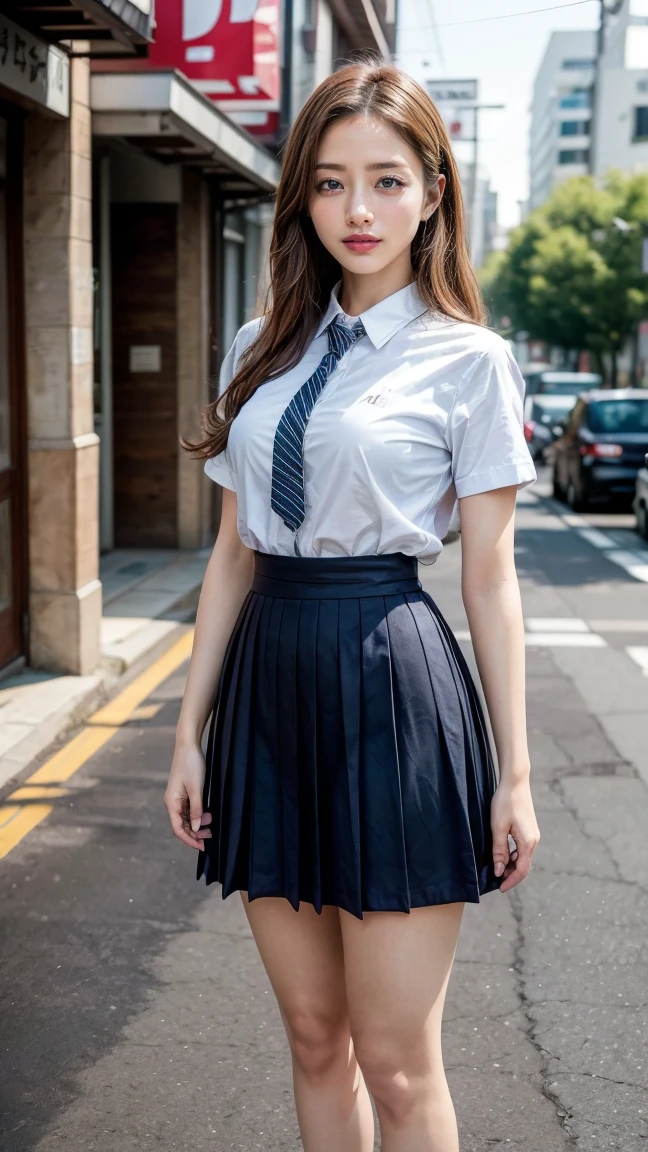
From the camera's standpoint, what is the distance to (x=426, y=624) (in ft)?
6.85

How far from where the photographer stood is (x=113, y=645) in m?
7.83

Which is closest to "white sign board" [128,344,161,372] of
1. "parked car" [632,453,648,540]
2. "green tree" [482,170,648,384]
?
"parked car" [632,453,648,540]

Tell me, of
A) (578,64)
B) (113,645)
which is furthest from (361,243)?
(578,64)

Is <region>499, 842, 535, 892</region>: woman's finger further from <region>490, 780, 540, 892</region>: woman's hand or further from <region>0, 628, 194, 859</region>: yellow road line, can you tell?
<region>0, 628, 194, 859</region>: yellow road line

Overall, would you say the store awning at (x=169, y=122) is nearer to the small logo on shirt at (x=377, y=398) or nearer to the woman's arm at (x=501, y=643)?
the small logo on shirt at (x=377, y=398)

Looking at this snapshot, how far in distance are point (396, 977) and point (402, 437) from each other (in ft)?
2.64

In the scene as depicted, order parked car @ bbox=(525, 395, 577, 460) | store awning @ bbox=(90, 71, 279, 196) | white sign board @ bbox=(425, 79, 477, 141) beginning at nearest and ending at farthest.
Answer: store awning @ bbox=(90, 71, 279, 196) → parked car @ bbox=(525, 395, 577, 460) → white sign board @ bbox=(425, 79, 477, 141)

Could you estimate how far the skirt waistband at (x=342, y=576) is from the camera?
2062 mm

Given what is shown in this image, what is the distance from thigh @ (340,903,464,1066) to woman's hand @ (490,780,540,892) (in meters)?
0.12

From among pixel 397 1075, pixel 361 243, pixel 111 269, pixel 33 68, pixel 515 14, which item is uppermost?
pixel 33 68

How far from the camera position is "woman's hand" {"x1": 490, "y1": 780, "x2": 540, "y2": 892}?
2074mm

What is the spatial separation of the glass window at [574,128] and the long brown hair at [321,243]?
425ft

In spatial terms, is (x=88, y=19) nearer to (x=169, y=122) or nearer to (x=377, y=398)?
(x=169, y=122)

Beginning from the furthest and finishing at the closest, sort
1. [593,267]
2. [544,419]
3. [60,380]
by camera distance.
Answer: [593,267] → [544,419] → [60,380]
